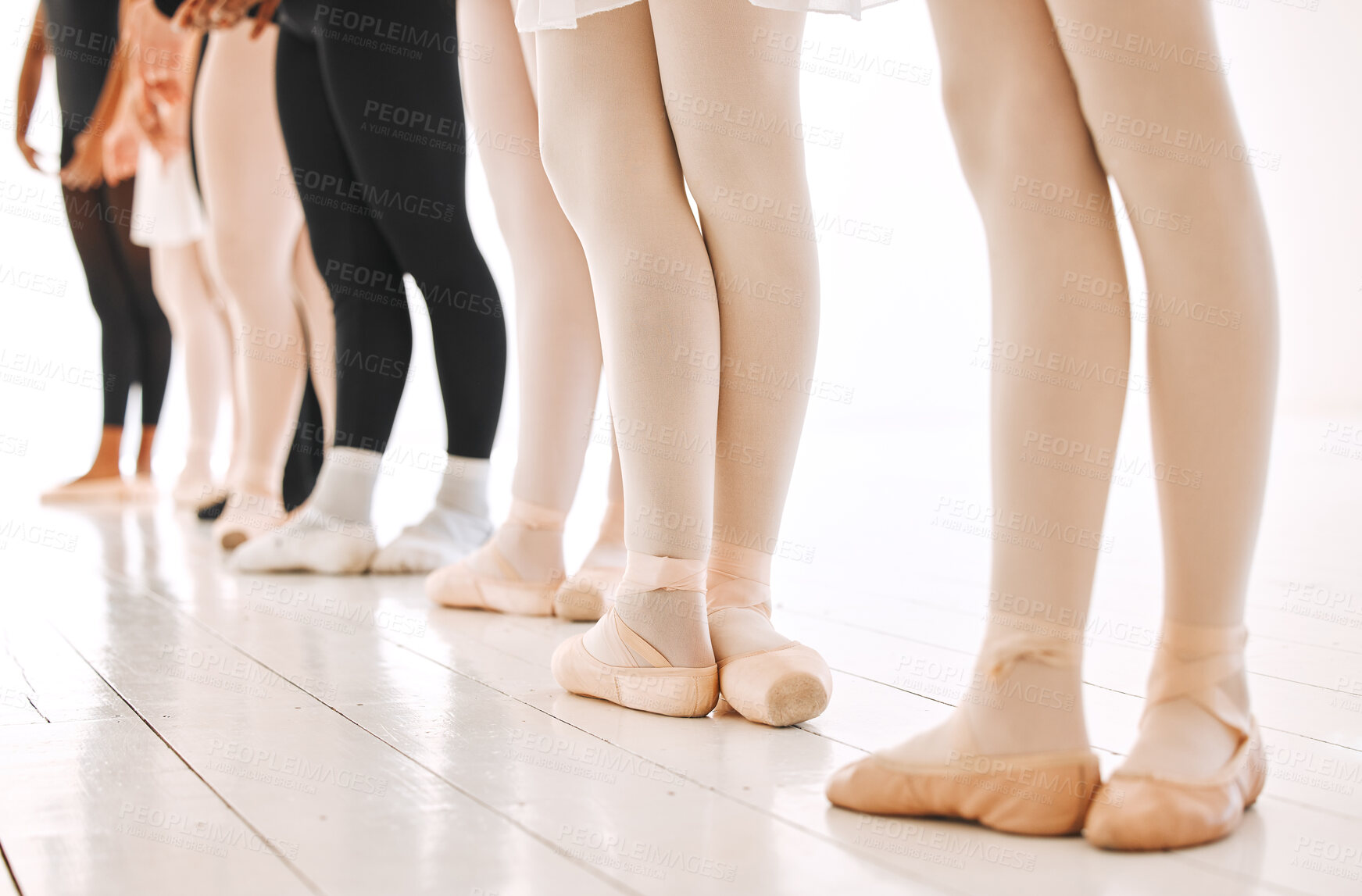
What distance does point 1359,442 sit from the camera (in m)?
3.59

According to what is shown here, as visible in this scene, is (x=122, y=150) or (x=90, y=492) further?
(x=122, y=150)

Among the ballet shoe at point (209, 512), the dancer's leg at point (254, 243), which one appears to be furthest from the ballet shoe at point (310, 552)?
the ballet shoe at point (209, 512)

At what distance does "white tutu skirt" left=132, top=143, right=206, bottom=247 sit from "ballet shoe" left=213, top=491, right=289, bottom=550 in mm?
983

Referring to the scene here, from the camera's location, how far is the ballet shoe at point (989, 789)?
2.09 ft

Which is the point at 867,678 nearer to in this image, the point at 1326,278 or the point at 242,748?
the point at 242,748

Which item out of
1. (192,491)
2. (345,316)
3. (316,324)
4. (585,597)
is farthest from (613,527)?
(192,491)

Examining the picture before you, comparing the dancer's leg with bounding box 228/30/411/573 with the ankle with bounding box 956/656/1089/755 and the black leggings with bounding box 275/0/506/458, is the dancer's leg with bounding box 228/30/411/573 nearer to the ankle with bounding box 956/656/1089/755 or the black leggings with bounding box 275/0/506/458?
the black leggings with bounding box 275/0/506/458

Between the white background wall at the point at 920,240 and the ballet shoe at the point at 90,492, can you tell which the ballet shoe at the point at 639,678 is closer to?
the ballet shoe at the point at 90,492

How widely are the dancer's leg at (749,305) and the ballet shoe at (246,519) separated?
109 centimetres

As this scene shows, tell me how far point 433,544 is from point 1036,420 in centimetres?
111

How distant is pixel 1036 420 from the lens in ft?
2.14

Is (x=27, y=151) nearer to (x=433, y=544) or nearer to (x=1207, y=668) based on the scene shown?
(x=433, y=544)

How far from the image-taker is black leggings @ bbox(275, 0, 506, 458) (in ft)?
5.08

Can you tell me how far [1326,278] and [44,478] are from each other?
16.5ft
